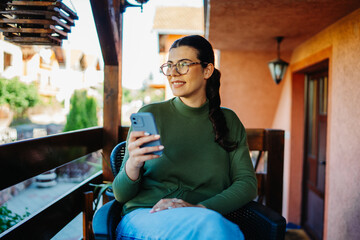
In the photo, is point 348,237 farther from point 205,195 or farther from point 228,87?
point 228,87

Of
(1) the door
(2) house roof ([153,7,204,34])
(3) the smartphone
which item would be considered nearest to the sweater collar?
(3) the smartphone

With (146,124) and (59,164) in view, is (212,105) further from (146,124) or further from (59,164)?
(59,164)

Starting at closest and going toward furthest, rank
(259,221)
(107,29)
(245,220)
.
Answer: (259,221) < (245,220) < (107,29)

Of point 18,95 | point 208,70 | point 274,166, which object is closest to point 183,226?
point 208,70

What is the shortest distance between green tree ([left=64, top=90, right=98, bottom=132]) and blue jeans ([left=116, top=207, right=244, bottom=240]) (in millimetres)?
7342

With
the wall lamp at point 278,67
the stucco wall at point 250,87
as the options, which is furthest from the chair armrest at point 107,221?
the stucco wall at point 250,87

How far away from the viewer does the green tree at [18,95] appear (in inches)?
272

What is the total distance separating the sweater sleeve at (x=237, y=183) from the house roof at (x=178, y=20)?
9.51 metres

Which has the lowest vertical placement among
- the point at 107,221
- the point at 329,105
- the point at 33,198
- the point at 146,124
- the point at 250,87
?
the point at 33,198

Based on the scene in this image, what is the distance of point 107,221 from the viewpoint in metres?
1.28

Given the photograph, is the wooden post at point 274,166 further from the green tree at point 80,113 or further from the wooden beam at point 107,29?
the green tree at point 80,113

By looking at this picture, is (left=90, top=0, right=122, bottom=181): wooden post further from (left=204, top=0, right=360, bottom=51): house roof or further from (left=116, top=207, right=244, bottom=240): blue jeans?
(left=116, top=207, right=244, bottom=240): blue jeans

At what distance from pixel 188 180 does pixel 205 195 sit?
0.35ft

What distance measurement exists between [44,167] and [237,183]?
962mm
